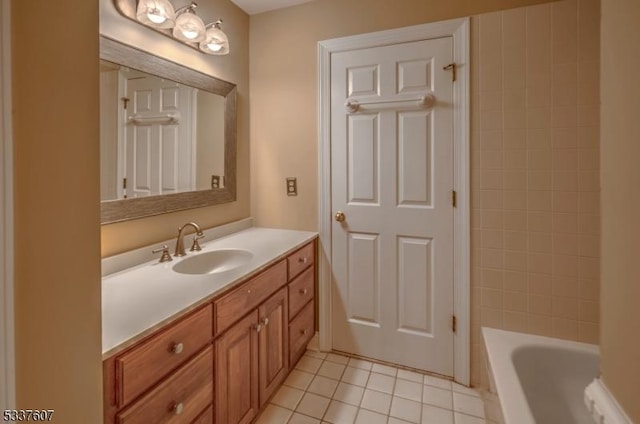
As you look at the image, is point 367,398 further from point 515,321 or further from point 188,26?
point 188,26

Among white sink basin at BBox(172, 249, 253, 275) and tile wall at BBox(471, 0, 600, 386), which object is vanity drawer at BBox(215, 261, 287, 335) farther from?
tile wall at BBox(471, 0, 600, 386)

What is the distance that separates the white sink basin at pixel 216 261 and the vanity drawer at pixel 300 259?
0.25m

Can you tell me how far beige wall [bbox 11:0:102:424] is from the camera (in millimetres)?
557

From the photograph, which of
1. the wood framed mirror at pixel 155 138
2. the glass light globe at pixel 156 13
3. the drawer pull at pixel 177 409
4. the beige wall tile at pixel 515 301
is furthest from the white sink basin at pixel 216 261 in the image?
the beige wall tile at pixel 515 301

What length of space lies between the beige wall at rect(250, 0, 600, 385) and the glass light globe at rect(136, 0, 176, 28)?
1.17m

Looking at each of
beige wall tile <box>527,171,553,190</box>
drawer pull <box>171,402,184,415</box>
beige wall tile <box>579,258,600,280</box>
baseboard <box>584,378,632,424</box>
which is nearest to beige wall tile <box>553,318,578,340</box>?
beige wall tile <box>579,258,600,280</box>

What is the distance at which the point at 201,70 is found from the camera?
2008 millimetres

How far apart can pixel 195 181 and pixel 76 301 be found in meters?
1.40

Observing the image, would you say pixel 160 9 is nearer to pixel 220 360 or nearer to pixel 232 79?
pixel 232 79

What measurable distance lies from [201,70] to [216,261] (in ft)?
3.78

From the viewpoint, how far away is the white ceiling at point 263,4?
88.4 inches

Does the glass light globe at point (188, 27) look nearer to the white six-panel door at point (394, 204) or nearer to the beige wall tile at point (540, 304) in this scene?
the white six-panel door at point (394, 204)

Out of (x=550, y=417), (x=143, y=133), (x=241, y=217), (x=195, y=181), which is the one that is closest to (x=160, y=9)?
(x=143, y=133)

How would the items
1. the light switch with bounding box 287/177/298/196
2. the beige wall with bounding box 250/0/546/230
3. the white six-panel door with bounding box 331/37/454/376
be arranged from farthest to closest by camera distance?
the light switch with bounding box 287/177/298/196
the beige wall with bounding box 250/0/546/230
the white six-panel door with bounding box 331/37/454/376
